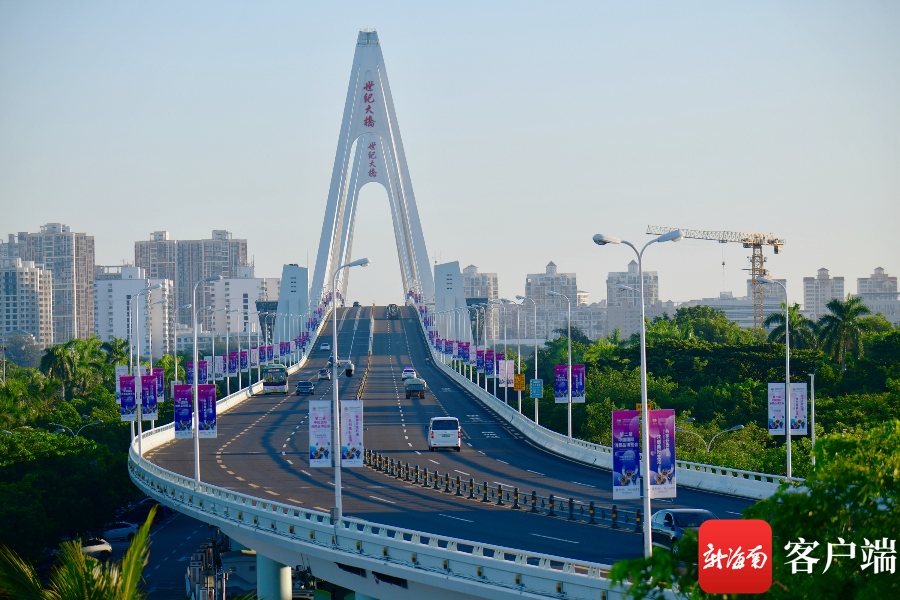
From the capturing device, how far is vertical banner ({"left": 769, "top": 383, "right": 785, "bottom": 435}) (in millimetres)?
→ 37406

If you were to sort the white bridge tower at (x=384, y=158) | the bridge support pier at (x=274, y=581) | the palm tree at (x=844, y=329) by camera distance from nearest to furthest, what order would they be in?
the bridge support pier at (x=274, y=581), the palm tree at (x=844, y=329), the white bridge tower at (x=384, y=158)

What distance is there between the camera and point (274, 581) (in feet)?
110

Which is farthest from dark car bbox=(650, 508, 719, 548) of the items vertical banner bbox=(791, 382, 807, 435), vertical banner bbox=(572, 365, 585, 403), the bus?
the bus

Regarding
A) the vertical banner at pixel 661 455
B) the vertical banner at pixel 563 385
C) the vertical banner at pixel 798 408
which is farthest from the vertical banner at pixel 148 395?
the vertical banner at pixel 661 455

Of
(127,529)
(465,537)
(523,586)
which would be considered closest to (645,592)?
(523,586)

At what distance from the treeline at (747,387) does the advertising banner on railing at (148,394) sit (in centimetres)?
2749

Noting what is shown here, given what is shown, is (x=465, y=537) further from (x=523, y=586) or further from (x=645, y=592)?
(x=645, y=592)

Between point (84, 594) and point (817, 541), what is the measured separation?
1003 cm

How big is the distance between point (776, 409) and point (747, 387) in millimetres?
42944

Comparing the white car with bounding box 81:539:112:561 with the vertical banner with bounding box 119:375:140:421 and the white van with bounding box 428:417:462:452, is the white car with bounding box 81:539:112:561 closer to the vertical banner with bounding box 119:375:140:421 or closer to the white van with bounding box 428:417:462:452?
the vertical banner with bounding box 119:375:140:421

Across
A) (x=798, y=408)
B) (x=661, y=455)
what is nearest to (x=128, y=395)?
(x=661, y=455)

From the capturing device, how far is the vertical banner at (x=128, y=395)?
4625 centimetres

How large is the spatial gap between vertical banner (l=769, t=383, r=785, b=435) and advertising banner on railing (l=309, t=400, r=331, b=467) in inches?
678

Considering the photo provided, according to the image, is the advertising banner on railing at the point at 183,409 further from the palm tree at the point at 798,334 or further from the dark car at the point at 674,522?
the palm tree at the point at 798,334
